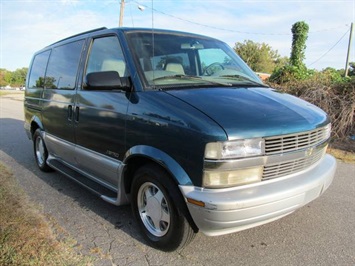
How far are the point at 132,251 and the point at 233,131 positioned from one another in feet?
5.01

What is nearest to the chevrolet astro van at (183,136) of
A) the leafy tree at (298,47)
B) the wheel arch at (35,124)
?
the wheel arch at (35,124)

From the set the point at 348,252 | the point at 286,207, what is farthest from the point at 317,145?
the point at 348,252

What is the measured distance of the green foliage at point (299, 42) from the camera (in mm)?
13695

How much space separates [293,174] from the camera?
9.52 feet

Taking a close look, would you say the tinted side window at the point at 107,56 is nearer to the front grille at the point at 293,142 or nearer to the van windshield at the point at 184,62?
the van windshield at the point at 184,62

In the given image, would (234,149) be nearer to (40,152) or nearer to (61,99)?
(61,99)

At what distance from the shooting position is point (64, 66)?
4.64m

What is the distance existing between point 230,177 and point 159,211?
→ 2.80ft

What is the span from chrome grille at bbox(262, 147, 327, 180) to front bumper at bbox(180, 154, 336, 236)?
5cm

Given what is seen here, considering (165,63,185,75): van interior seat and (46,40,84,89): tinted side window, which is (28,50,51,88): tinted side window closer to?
(46,40,84,89): tinted side window

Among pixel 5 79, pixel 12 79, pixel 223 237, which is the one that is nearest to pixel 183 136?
pixel 223 237

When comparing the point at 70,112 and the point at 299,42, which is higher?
the point at 299,42

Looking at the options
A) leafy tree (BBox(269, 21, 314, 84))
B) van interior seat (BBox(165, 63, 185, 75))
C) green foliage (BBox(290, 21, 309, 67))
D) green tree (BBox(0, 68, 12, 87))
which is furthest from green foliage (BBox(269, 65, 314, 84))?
green tree (BBox(0, 68, 12, 87))

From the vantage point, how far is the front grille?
104 inches
